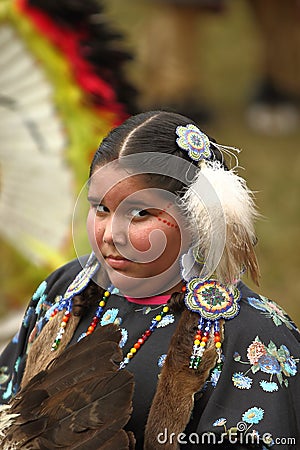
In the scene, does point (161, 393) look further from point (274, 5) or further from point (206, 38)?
point (206, 38)

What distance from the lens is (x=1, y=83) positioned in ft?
10.1

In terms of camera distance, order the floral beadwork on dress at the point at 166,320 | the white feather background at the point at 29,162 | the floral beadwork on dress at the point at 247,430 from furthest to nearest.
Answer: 1. the white feather background at the point at 29,162
2. the floral beadwork on dress at the point at 166,320
3. the floral beadwork on dress at the point at 247,430

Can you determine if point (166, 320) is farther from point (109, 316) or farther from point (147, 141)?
point (147, 141)

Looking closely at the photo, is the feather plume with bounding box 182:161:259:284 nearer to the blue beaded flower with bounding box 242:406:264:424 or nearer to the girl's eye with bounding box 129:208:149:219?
the girl's eye with bounding box 129:208:149:219

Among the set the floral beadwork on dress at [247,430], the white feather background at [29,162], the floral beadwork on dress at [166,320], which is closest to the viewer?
the floral beadwork on dress at [247,430]

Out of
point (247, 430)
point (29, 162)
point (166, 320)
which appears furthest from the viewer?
point (29, 162)

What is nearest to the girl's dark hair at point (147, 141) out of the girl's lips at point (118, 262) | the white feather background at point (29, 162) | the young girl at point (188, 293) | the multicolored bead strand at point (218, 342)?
the young girl at point (188, 293)

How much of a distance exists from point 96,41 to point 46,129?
0.38 m

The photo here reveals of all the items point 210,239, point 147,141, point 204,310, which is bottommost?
point 204,310

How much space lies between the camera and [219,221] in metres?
1.47

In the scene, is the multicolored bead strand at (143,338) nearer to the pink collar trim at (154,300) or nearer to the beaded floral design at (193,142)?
the pink collar trim at (154,300)

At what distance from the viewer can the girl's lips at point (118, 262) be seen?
4.87 ft

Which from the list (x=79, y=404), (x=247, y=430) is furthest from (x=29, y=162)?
(x=247, y=430)

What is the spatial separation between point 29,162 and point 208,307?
172 cm
